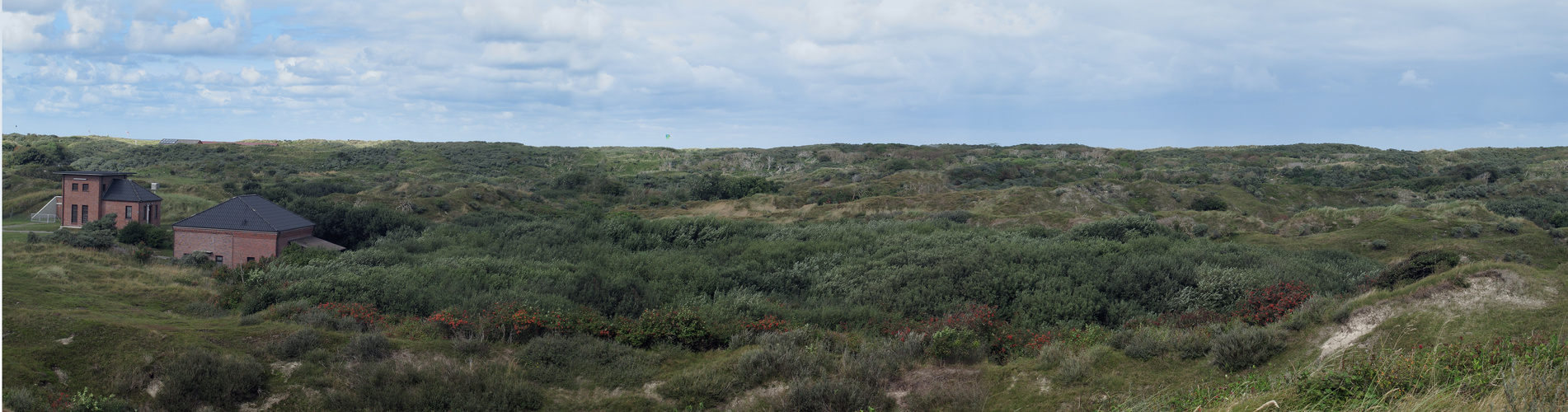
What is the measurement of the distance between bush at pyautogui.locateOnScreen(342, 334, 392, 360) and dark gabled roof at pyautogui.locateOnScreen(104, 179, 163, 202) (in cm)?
3127

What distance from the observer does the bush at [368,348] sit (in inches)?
408

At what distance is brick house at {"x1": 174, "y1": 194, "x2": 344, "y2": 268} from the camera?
2695 centimetres

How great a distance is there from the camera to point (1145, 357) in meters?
9.56

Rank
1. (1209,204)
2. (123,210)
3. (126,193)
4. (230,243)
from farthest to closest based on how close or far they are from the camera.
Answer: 1. (1209,204)
2. (126,193)
3. (123,210)
4. (230,243)

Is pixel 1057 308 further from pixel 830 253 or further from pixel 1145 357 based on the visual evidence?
pixel 830 253

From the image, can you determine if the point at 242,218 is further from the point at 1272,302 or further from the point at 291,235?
the point at 1272,302

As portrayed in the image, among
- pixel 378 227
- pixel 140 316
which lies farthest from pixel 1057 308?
pixel 378 227

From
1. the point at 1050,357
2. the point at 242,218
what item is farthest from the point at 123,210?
the point at 1050,357

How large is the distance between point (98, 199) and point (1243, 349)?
42104 mm

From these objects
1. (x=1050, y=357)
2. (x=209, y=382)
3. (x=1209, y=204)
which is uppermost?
(x=1209, y=204)

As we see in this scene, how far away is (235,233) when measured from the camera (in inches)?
1065

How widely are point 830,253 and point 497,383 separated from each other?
43.8 ft

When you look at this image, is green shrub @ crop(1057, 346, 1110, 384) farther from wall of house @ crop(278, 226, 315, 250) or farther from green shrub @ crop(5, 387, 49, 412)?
wall of house @ crop(278, 226, 315, 250)

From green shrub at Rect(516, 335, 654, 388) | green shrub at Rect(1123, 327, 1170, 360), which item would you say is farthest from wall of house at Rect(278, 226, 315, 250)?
green shrub at Rect(1123, 327, 1170, 360)
